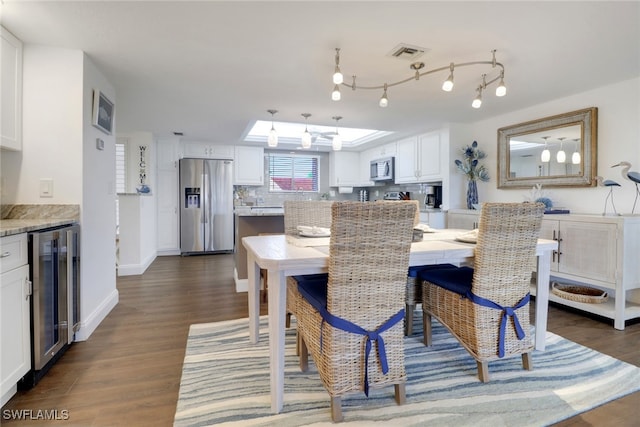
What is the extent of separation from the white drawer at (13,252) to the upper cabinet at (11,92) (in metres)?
0.85

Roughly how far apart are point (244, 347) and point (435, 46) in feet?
8.13

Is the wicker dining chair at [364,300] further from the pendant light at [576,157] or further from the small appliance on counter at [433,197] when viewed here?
the small appliance on counter at [433,197]

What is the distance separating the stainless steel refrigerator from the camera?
5.75m

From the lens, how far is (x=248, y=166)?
20.7 ft

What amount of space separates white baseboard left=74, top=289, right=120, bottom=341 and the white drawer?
897mm

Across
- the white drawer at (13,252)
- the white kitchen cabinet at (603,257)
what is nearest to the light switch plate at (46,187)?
the white drawer at (13,252)

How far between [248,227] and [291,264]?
229cm

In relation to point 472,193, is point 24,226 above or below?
below

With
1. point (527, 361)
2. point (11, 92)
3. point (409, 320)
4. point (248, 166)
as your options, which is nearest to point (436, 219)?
point (409, 320)

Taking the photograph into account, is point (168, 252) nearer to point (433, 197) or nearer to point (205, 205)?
point (205, 205)

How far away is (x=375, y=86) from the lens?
9.70 feet

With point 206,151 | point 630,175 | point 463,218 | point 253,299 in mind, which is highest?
point 206,151

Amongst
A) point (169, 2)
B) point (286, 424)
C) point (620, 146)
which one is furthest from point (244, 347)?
point (620, 146)

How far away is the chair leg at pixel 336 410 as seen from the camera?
1497mm
